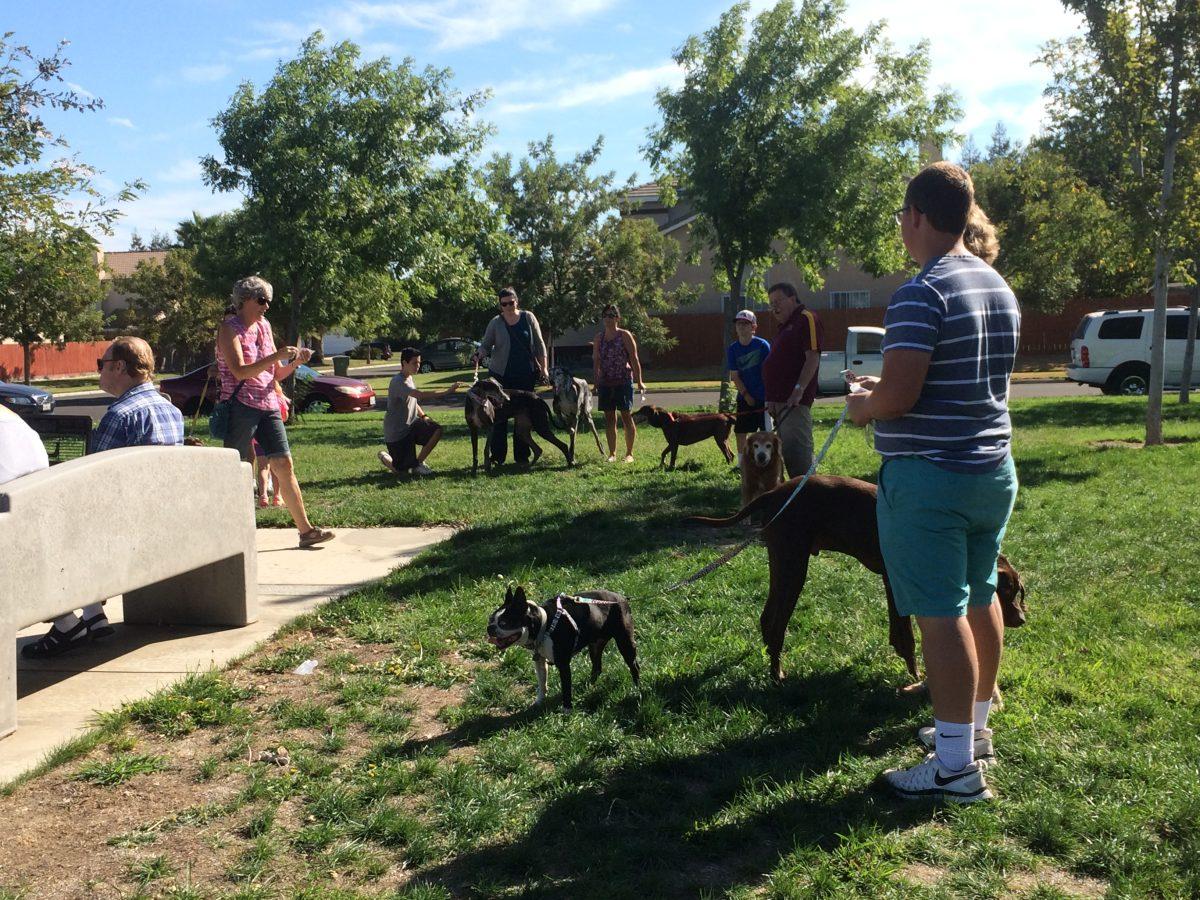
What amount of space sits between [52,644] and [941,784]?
167 inches

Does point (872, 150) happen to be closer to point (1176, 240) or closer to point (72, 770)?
point (1176, 240)

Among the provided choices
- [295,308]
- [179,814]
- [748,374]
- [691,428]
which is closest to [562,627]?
[179,814]

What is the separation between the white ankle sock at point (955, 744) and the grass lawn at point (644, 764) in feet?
0.54

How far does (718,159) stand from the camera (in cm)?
1792

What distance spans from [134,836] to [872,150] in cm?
1787

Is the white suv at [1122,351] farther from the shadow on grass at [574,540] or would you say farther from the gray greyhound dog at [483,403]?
the shadow on grass at [574,540]

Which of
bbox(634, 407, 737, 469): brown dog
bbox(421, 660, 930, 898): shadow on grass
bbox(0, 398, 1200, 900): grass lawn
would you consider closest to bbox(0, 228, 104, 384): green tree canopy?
bbox(634, 407, 737, 469): brown dog

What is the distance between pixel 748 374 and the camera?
10.0 m

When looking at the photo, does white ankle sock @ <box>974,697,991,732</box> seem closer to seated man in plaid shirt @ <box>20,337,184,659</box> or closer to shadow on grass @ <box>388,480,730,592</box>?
shadow on grass @ <box>388,480,730,592</box>

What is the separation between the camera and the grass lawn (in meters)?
3.01

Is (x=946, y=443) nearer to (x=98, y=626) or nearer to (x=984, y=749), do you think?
(x=984, y=749)

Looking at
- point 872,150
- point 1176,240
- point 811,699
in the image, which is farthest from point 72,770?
point 872,150

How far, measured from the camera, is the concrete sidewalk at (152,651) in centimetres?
411

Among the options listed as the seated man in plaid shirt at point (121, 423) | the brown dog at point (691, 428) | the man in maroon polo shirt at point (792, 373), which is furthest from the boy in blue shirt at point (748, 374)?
the seated man in plaid shirt at point (121, 423)
